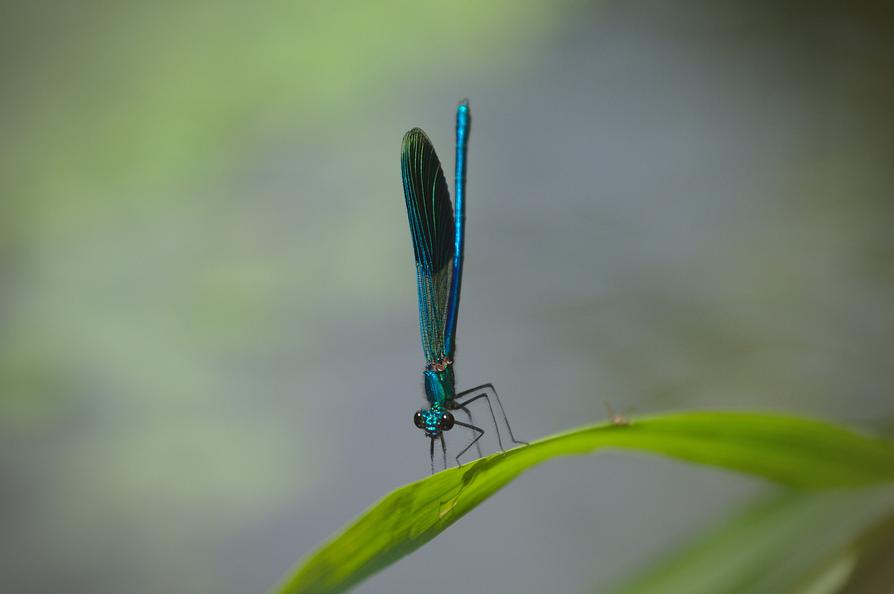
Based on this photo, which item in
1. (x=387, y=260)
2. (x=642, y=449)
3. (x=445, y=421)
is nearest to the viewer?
(x=642, y=449)

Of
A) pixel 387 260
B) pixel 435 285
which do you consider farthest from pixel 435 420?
pixel 387 260

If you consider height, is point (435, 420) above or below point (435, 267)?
below

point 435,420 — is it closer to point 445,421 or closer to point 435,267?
point 445,421

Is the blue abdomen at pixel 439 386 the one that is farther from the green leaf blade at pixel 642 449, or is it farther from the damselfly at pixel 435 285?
the green leaf blade at pixel 642 449

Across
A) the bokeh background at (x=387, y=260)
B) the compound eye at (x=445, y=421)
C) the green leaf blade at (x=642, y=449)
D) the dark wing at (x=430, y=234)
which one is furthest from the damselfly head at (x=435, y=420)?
the bokeh background at (x=387, y=260)

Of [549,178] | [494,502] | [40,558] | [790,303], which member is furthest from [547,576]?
[40,558]

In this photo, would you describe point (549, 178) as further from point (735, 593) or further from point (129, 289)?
point (735, 593)

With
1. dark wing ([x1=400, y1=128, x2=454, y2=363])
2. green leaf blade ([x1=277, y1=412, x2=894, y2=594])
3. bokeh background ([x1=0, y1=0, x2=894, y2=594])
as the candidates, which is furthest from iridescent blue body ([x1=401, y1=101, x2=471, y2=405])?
bokeh background ([x1=0, y1=0, x2=894, y2=594])
